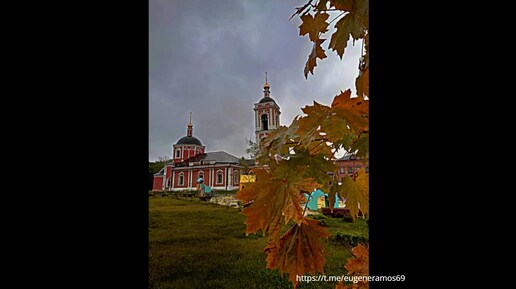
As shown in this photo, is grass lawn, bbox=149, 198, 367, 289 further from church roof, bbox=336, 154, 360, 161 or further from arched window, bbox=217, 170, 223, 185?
arched window, bbox=217, 170, 223, 185

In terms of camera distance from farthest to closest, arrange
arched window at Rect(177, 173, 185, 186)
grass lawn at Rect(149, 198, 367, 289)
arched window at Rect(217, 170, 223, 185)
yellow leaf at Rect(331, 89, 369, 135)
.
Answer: arched window at Rect(217, 170, 223, 185), arched window at Rect(177, 173, 185, 186), grass lawn at Rect(149, 198, 367, 289), yellow leaf at Rect(331, 89, 369, 135)

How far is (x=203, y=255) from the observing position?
242 cm

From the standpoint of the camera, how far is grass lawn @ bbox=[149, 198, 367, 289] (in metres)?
1.80

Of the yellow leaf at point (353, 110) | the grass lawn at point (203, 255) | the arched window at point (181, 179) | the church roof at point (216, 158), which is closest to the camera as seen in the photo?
the yellow leaf at point (353, 110)

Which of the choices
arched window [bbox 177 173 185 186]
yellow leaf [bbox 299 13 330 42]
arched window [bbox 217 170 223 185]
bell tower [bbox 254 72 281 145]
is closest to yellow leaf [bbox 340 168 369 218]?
yellow leaf [bbox 299 13 330 42]

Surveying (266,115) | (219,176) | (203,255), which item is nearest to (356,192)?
(203,255)

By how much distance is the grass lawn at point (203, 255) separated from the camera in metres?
1.80

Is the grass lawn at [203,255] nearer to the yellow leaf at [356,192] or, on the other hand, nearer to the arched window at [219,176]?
the yellow leaf at [356,192]

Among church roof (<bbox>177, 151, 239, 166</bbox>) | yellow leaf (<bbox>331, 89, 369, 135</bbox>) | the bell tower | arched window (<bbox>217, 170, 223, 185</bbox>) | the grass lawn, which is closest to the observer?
yellow leaf (<bbox>331, 89, 369, 135</bbox>)

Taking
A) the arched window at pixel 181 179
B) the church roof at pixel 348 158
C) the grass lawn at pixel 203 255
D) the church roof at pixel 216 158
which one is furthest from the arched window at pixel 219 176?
the church roof at pixel 348 158

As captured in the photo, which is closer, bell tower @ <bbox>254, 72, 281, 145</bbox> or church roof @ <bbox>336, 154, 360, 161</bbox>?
church roof @ <bbox>336, 154, 360, 161</bbox>
